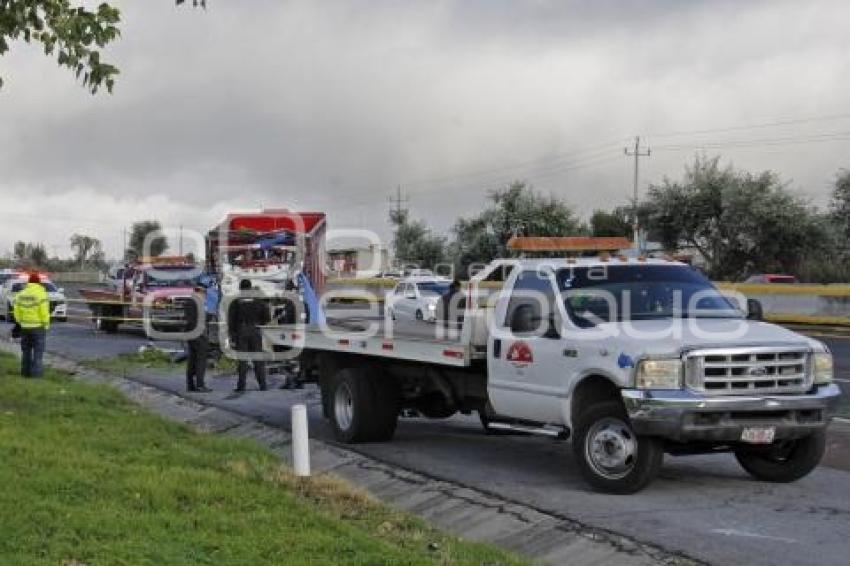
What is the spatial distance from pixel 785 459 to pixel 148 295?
21.3 metres

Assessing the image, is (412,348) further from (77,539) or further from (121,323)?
(121,323)

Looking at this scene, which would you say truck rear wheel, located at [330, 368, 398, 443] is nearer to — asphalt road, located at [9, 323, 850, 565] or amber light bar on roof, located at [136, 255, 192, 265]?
asphalt road, located at [9, 323, 850, 565]

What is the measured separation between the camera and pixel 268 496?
761 cm

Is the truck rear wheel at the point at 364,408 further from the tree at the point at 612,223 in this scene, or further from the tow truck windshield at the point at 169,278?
the tree at the point at 612,223

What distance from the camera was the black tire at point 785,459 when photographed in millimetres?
8953

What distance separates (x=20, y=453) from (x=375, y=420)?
3997mm

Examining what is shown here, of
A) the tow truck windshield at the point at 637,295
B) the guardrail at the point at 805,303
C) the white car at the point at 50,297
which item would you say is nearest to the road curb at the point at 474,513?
the tow truck windshield at the point at 637,295

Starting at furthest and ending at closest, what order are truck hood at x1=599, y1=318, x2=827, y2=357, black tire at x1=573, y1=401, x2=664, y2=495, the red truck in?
the red truck → black tire at x1=573, y1=401, x2=664, y2=495 → truck hood at x1=599, y1=318, x2=827, y2=357

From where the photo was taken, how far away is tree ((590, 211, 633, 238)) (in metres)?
62.8

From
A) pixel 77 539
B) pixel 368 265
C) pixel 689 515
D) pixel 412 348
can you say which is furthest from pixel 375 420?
pixel 368 265

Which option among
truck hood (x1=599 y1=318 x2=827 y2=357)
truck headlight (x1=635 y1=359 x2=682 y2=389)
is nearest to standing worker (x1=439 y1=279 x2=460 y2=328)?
truck hood (x1=599 y1=318 x2=827 y2=357)

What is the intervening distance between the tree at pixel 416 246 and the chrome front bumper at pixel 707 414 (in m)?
71.5

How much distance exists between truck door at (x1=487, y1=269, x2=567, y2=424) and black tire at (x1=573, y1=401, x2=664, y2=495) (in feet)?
1.53

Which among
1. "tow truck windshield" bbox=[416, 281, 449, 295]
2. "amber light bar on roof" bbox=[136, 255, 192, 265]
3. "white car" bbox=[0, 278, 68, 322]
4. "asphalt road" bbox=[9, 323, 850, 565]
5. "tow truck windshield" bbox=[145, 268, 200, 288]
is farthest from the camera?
"white car" bbox=[0, 278, 68, 322]
